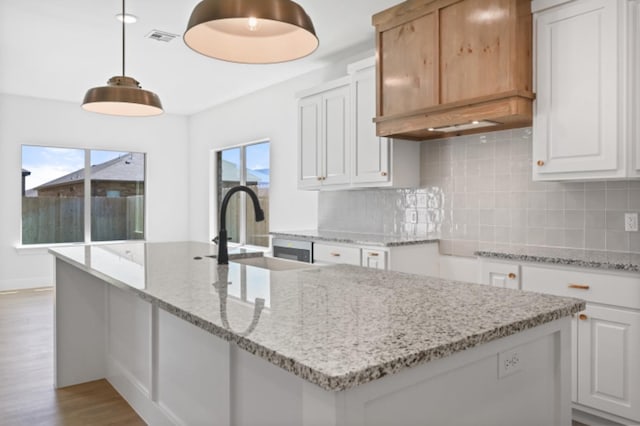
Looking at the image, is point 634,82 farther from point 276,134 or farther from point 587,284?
point 276,134

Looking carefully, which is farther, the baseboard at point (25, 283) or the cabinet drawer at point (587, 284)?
the baseboard at point (25, 283)

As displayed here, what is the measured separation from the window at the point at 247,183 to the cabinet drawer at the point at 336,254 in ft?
7.05

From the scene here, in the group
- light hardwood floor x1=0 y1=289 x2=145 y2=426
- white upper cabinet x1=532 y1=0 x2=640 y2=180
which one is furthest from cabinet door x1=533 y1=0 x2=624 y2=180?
light hardwood floor x1=0 y1=289 x2=145 y2=426

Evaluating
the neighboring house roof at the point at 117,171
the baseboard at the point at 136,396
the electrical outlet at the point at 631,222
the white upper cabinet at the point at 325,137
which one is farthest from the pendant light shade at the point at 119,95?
the neighboring house roof at the point at 117,171

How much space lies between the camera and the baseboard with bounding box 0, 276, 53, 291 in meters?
6.37

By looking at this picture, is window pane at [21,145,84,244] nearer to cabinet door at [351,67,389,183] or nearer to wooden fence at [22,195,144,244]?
wooden fence at [22,195,144,244]

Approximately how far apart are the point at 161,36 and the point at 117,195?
3899 millimetres

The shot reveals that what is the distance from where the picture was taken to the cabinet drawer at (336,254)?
371 centimetres

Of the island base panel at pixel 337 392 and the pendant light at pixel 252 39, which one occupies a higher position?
the pendant light at pixel 252 39

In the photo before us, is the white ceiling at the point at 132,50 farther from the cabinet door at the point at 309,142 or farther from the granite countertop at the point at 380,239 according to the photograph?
the granite countertop at the point at 380,239

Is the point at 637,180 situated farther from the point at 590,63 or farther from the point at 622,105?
the point at 590,63

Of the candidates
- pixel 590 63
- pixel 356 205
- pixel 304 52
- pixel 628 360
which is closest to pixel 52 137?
pixel 356 205

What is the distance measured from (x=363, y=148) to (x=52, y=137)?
4925 mm

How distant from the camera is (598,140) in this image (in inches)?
101
